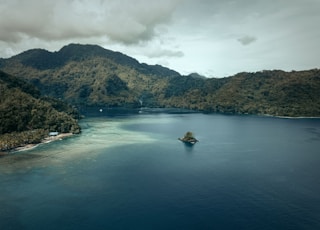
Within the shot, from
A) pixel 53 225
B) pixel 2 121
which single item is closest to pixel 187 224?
pixel 53 225

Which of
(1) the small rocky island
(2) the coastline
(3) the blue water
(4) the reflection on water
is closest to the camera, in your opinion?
(3) the blue water

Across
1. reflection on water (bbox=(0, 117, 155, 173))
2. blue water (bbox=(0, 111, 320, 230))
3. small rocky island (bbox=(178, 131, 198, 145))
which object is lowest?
blue water (bbox=(0, 111, 320, 230))

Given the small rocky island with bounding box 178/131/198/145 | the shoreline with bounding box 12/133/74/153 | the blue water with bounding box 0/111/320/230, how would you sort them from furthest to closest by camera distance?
1. the small rocky island with bounding box 178/131/198/145
2. the shoreline with bounding box 12/133/74/153
3. the blue water with bounding box 0/111/320/230

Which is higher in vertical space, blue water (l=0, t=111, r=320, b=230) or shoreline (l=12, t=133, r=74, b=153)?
shoreline (l=12, t=133, r=74, b=153)

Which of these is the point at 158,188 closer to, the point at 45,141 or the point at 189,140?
the point at 189,140

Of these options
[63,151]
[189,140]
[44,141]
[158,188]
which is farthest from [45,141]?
[158,188]

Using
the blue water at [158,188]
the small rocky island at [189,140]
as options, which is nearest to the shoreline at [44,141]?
the blue water at [158,188]

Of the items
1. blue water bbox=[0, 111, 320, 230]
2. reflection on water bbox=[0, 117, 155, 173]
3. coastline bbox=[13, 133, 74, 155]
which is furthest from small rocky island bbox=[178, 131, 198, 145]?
coastline bbox=[13, 133, 74, 155]

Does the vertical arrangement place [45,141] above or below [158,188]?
above

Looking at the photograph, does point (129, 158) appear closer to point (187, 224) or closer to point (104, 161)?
point (104, 161)

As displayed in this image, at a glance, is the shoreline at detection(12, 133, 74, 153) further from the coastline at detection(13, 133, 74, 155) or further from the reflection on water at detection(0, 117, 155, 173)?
the reflection on water at detection(0, 117, 155, 173)
